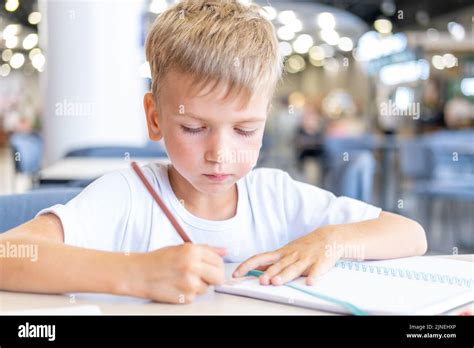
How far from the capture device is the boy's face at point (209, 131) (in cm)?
94

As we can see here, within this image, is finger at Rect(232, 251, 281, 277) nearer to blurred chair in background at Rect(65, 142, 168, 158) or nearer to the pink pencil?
the pink pencil

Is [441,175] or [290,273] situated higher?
[290,273]

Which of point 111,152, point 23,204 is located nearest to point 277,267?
point 23,204

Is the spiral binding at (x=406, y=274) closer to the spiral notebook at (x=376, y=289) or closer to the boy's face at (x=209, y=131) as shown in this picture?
the spiral notebook at (x=376, y=289)

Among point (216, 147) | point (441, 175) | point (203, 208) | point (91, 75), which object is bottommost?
point (441, 175)

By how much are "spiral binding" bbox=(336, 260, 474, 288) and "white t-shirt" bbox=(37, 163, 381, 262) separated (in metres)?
0.21

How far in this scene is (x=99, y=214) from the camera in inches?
40.4

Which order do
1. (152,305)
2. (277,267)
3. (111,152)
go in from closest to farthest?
(152,305), (277,267), (111,152)

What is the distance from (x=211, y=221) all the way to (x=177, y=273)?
39 cm

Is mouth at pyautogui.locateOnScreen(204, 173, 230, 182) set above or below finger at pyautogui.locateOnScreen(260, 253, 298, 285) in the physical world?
above

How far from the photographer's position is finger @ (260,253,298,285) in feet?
2.64

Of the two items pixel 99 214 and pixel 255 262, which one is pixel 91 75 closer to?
pixel 99 214

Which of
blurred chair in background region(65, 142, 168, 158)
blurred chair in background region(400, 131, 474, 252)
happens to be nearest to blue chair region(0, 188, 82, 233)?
blurred chair in background region(65, 142, 168, 158)

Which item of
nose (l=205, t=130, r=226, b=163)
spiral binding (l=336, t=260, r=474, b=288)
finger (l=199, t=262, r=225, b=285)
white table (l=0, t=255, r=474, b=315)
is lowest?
white table (l=0, t=255, r=474, b=315)
